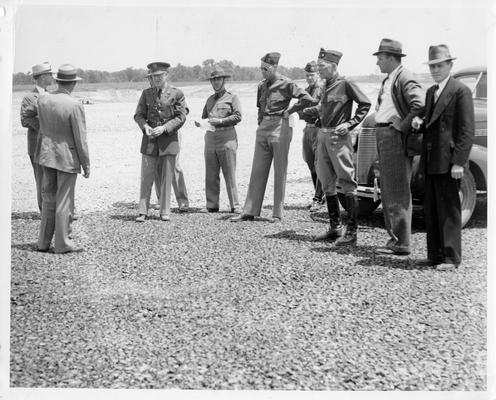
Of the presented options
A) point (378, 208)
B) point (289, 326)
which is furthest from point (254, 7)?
point (378, 208)

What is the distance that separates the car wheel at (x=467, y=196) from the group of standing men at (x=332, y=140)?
748mm

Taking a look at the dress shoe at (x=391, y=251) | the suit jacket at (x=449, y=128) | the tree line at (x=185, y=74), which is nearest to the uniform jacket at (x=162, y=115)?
the tree line at (x=185, y=74)

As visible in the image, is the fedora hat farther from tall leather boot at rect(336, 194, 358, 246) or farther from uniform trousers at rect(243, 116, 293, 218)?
tall leather boot at rect(336, 194, 358, 246)

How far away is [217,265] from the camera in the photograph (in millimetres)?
5500

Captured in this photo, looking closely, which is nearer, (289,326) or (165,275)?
(289,326)

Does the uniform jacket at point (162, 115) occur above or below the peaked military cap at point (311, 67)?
below

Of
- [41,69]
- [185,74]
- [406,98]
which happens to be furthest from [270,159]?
[41,69]

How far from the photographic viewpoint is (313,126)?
835 cm

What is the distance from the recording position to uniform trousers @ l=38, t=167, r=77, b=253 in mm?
5750

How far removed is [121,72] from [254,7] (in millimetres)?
1449

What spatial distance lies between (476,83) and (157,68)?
2982mm

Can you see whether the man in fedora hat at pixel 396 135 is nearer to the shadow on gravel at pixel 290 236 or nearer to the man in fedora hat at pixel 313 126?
the shadow on gravel at pixel 290 236

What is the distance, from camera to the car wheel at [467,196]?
6.29 metres

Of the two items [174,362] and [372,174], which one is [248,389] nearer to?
[174,362]
